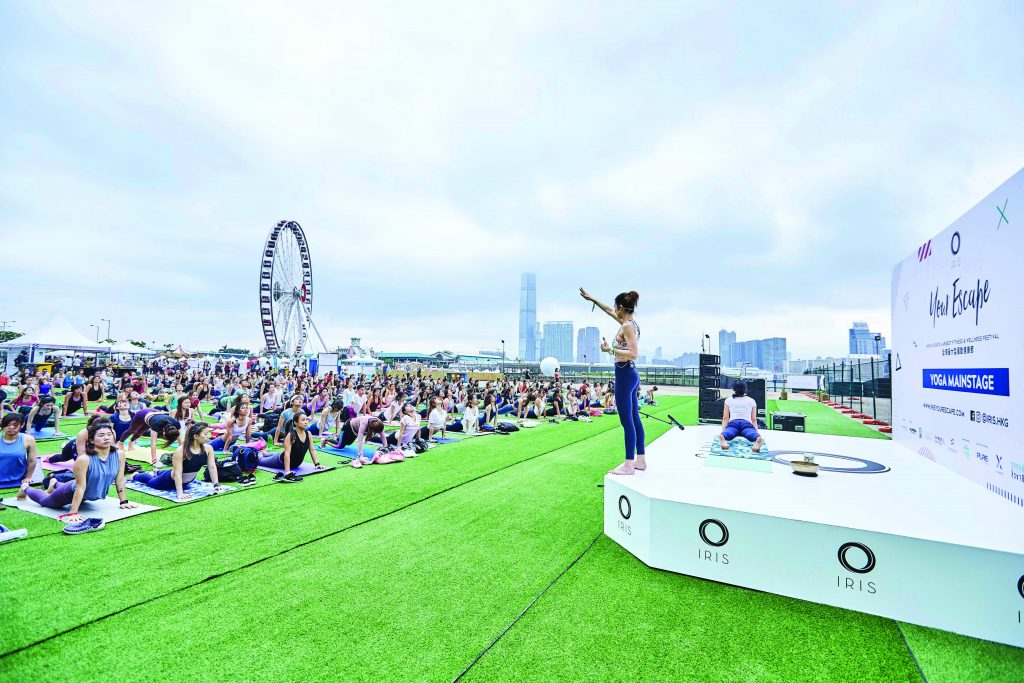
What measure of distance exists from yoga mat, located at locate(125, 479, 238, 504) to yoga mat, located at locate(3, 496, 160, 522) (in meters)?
0.40

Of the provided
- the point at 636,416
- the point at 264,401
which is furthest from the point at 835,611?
the point at 264,401

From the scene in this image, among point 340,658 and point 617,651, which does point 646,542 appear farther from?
point 340,658

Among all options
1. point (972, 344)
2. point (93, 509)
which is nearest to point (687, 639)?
point (972, 344)

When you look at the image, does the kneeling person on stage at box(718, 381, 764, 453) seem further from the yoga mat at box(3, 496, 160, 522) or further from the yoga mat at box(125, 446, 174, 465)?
the yoga mat at box(125, 446, 174, 465)

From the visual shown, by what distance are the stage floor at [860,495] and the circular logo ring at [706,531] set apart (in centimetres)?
15

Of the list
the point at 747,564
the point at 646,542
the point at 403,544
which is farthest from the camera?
the point at 403,544

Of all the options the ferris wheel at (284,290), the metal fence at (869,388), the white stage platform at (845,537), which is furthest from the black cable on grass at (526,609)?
the ferris wheel at (284,290)

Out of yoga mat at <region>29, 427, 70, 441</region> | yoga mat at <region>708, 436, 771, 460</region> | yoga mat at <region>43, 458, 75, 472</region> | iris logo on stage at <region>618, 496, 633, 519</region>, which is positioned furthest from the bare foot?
yoga mat at <region>29, 427, 70, 441</region>

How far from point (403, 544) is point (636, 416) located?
2.53 metres

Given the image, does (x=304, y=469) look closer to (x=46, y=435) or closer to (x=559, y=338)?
(x=46, y=435)

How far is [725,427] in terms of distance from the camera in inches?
240

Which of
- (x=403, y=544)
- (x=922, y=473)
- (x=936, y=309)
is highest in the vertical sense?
(x=936, y=309)

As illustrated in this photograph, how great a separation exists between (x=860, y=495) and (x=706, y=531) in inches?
54.0

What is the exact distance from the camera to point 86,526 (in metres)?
4.31
